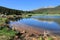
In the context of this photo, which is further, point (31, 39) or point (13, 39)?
point (31, 39)

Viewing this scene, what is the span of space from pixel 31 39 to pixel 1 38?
347 centimetres

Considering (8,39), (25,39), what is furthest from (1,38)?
(25,39)

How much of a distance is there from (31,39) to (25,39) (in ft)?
2.55

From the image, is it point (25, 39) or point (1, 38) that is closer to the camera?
point (1, 38)

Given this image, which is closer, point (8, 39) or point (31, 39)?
point (8, 39)

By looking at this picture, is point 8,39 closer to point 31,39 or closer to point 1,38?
point 1,38

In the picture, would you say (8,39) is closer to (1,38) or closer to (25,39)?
(1,38)

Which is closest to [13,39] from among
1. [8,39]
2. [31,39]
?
[8,39]

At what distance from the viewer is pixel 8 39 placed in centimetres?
1642

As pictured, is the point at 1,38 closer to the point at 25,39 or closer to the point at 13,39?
the point at 13,39

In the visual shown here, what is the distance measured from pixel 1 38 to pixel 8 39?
2.22 feet

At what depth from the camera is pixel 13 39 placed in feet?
56.2

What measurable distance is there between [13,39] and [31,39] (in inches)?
89.7

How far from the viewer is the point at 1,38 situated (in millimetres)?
16562
